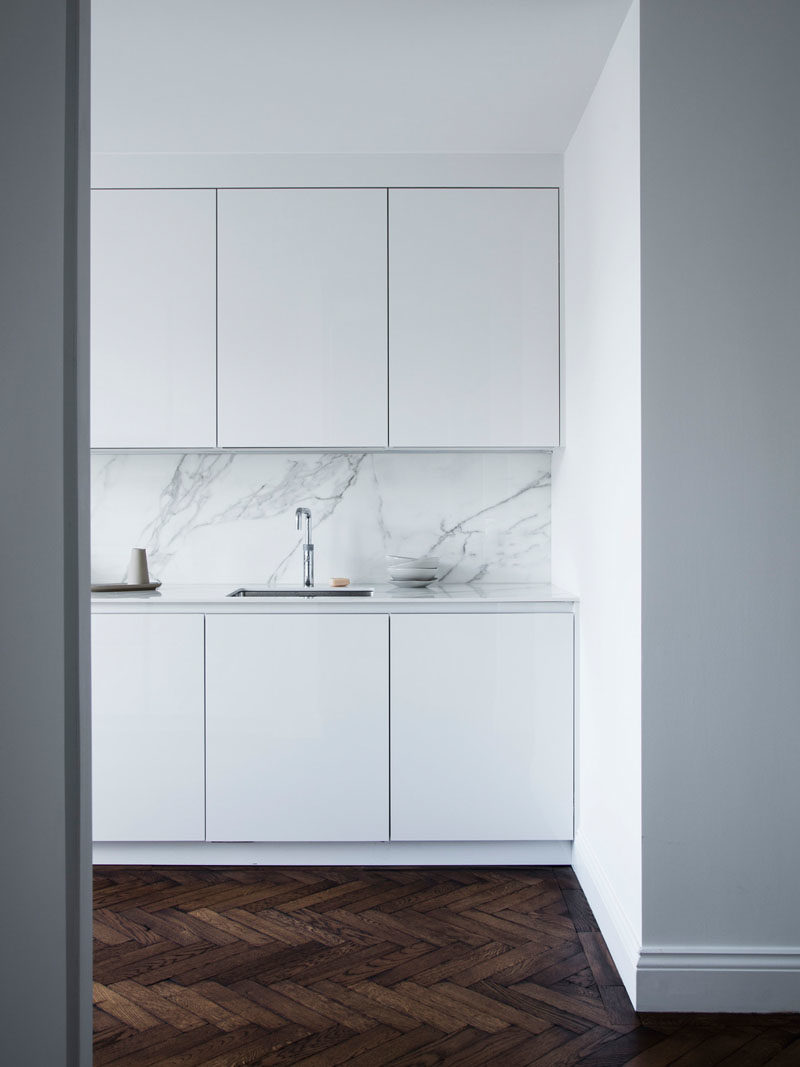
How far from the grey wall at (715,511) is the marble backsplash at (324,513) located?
1.49m

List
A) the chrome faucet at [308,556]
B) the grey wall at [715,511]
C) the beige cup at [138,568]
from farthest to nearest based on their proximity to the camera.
→ the chrome faucet at [308,556]
the beige cup at [138,568]
the grey wall at [715,511]

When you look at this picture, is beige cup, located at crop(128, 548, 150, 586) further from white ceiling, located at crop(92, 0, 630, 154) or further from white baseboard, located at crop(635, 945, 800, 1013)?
white baseboard, located at crop(635, 945, 800, 1013)

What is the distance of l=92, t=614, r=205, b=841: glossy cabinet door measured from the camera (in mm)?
3047

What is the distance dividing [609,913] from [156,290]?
2.58 metres

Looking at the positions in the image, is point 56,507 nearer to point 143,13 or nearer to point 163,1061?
point 163,1061

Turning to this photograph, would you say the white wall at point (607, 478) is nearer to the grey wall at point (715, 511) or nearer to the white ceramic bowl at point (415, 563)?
the grey wall at point (715, 511)

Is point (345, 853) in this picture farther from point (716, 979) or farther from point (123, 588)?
point (716, 979)

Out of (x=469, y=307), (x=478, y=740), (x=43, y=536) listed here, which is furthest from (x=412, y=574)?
(x=43, y=536)

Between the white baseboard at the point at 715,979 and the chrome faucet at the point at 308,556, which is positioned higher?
the chrome faucet at the point at 308,556

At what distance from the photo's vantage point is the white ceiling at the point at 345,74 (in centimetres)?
232

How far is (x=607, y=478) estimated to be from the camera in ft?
8.40

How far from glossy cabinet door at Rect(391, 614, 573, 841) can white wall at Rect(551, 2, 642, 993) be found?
0.37 feet

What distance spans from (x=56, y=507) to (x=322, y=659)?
238 cm

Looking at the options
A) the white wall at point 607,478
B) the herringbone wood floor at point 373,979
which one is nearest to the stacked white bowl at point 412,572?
the white wall at point 607,478
